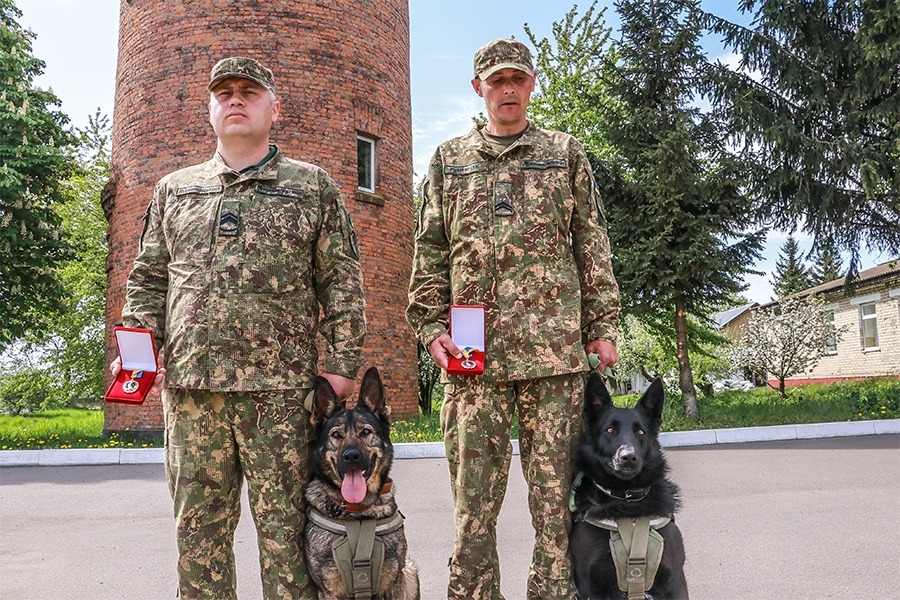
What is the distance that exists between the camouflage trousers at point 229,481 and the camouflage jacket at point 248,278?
107 millimetres

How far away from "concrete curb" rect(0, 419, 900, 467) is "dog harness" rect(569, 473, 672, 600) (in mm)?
6657

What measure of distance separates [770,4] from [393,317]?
11405 millimetres

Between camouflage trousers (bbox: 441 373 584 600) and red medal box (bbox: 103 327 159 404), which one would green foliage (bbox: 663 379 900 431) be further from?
red medal box (bbox: 103 327 159 404)

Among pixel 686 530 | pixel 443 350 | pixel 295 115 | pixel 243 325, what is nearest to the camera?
pixel 243 325

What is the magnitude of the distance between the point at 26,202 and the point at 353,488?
14.2m

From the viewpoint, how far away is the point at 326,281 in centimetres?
296

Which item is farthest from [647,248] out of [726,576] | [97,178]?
[97,178]

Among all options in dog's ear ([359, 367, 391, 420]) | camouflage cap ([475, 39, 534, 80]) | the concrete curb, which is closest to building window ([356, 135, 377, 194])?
the concrete curb

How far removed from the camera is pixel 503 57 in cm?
303

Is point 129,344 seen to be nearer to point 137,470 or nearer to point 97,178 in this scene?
point 137,470

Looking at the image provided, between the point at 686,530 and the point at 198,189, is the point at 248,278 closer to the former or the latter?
the point at 198,189

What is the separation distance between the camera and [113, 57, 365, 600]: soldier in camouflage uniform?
2.70 metres

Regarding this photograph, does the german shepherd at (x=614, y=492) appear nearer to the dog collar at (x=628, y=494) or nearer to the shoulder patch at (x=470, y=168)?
the dog collar at (x=628, y=494)

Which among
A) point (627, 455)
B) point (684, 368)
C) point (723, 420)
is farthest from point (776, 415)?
point (627, 455)
